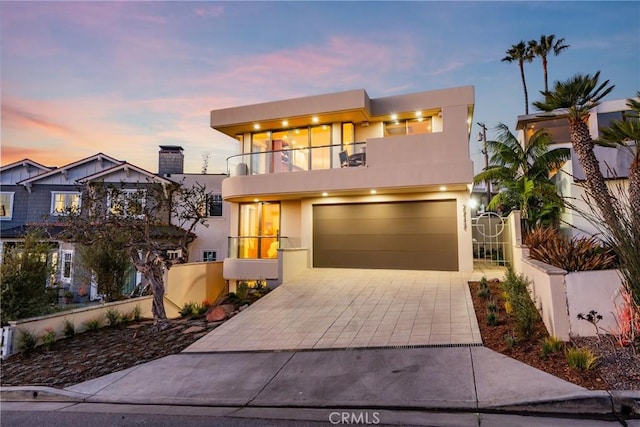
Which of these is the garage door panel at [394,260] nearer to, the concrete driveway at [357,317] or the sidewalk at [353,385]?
the concrete driveway at [357,317]

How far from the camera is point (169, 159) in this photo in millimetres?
24641

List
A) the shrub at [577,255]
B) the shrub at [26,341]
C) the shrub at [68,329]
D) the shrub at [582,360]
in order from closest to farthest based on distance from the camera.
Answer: the shrub at [582,360] < the shrub at [577,255] < the shrub at [26,341] < the shrub at [68,329]

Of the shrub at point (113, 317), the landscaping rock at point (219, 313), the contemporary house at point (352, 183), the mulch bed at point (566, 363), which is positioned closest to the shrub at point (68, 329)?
the shrub at point (113, 317)

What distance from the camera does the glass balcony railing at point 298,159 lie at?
45.3 ft

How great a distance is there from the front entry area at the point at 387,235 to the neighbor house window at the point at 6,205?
62.5 ft

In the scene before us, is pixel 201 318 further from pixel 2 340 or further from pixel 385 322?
pixel 385 322

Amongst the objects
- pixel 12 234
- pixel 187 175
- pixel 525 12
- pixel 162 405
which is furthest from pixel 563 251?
pixel 12 234

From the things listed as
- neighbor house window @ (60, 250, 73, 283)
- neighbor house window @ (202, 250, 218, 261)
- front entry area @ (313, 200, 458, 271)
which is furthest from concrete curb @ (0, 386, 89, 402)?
neighbor house window @ (60, 250, 73, 283)

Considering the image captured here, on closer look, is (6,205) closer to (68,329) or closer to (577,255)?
(68,329)

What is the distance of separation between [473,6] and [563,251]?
30.8 ft

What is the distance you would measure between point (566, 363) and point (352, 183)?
908 centimetres

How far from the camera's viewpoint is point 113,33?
40.4ft

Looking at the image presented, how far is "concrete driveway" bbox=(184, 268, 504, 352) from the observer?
7.08 meters

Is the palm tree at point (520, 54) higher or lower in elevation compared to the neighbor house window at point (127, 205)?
higher
